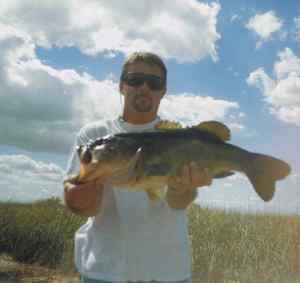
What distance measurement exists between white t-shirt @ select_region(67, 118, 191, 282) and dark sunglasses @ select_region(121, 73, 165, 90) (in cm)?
96

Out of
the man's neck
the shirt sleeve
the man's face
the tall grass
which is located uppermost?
the man's face

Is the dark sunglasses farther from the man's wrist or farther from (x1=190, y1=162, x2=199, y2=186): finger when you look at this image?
the man's wrist

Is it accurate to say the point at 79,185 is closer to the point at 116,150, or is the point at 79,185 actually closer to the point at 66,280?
the point at 116,150

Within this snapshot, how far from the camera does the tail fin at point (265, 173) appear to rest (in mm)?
3955

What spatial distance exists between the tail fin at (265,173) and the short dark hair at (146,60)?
1.09 meters

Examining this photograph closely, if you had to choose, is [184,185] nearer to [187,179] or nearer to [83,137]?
[187,179]

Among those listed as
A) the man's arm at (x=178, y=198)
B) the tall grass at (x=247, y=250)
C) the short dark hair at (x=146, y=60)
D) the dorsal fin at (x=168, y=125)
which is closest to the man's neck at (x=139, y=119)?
the dorsal fin at (x=168, y=125)

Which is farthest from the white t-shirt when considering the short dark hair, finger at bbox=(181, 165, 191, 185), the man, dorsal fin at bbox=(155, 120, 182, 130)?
the short dark hair

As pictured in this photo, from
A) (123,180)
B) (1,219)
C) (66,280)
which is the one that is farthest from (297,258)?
(1,219)

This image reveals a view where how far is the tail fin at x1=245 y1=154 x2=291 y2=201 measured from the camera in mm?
3955

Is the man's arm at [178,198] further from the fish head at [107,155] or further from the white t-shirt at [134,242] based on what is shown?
the fish head at [107,155]

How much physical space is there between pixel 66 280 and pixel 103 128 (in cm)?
804

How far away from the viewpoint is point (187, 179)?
3592 millimetres

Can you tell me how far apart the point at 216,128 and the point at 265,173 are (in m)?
0.57
